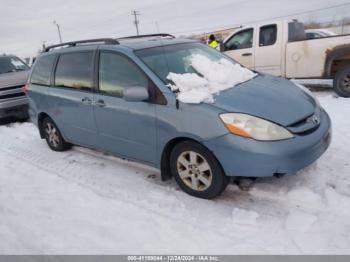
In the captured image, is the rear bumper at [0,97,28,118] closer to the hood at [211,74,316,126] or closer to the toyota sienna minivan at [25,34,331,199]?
the toyota sienna minivan at [25,34,331,199]

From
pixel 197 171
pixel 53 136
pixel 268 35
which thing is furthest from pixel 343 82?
pixel 53 136

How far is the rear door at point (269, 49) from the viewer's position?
8.34m

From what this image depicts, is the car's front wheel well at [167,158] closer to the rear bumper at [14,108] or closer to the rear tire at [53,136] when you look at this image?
the rear tire at [53,136]

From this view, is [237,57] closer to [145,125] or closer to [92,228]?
[145,125]

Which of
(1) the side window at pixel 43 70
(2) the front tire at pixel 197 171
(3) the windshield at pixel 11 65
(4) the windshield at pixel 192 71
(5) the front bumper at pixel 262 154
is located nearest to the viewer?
(5) the front bumper at pixel 262 154

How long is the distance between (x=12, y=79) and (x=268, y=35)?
6782mm

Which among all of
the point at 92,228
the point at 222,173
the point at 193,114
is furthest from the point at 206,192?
the point at 92,228

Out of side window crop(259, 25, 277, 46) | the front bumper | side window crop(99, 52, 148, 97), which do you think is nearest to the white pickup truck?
side window crop(259, 25, 277, 46)

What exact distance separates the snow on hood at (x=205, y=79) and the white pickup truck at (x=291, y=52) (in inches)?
160

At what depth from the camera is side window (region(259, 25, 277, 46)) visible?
8419 mm

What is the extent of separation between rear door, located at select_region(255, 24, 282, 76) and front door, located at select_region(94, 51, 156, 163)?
17.7 feet

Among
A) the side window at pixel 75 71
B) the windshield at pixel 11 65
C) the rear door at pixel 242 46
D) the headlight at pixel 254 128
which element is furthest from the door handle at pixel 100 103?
the windshield at pixel 11 65

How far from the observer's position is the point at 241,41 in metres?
9.00

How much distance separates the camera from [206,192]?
3.59m
